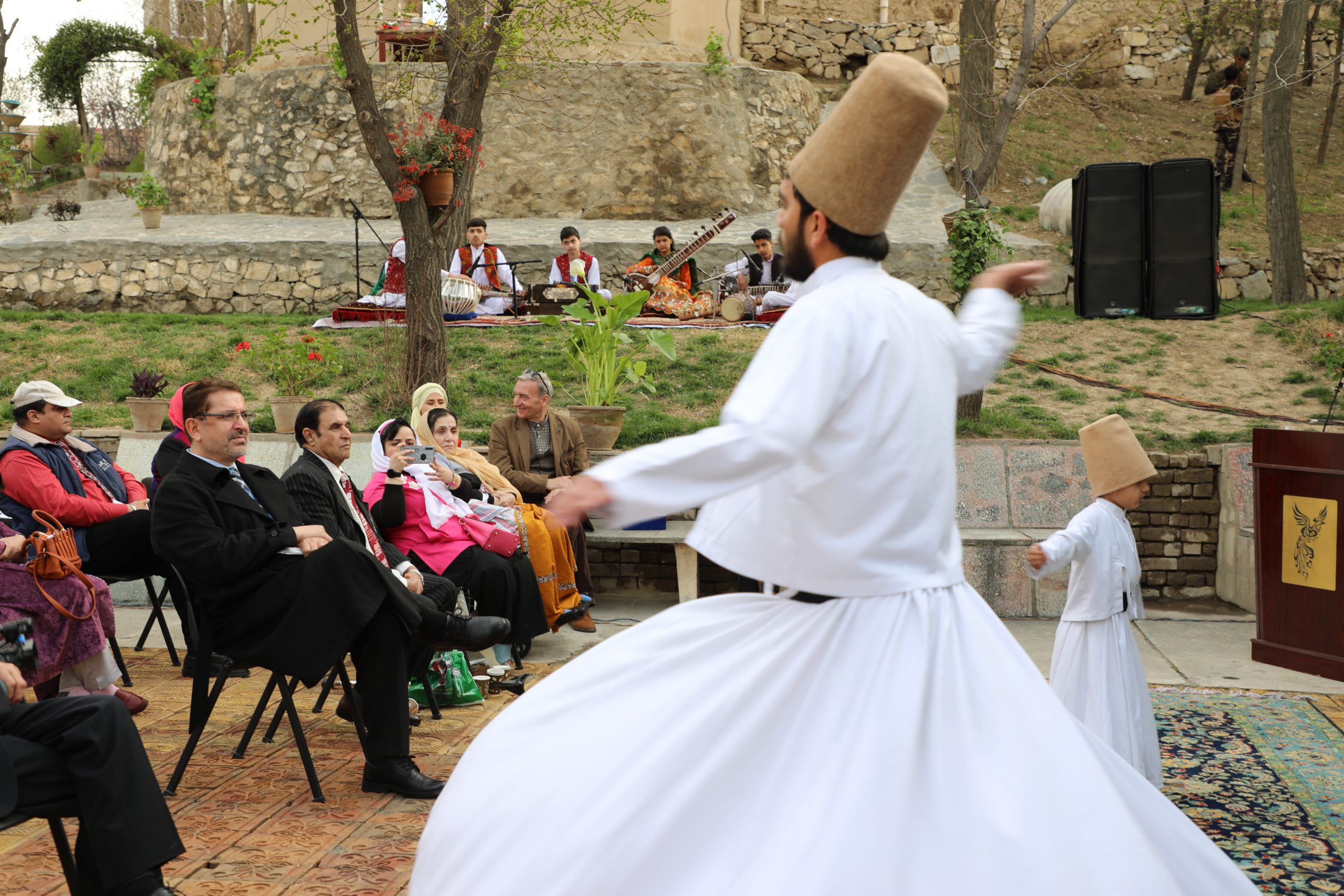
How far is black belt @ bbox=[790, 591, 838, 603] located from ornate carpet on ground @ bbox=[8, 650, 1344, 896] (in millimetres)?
1806

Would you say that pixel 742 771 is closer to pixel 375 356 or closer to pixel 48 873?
pixel 48 873

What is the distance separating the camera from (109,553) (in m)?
5.81

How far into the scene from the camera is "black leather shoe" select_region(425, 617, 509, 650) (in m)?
4.75

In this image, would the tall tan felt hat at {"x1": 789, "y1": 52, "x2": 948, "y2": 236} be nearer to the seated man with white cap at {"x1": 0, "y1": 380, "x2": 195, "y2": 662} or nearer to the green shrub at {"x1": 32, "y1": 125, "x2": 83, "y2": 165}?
the seated man with white cap at {"x1": 0, "y1": 380, "x2": 195, "y2": 662}

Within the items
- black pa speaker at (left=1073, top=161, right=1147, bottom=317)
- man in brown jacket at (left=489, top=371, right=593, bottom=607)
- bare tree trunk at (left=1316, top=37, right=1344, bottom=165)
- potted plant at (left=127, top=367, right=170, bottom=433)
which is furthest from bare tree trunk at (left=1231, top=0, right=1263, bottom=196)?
potted plant at (left=127, top=367, right=170, bottom=433)

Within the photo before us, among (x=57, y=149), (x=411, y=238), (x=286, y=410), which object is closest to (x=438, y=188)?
(x=411, y=238)

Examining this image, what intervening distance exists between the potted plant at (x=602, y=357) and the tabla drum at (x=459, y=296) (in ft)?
9.44

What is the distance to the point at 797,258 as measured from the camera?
7.70 feet

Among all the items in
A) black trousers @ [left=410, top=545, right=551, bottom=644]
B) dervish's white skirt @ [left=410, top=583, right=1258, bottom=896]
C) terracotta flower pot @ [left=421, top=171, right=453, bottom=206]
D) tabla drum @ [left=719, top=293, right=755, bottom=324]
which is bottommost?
black trousers @ [left=410, top=545, right=551, bottom=644]

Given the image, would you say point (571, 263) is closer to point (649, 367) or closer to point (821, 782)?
point (649, 367)

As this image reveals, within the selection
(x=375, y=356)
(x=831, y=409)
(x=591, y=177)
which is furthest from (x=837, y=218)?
(x=591, y=177)

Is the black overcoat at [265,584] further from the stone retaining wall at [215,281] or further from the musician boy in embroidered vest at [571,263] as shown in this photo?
the stone retaining wall at [215,281]

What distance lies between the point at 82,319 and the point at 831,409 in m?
12.5

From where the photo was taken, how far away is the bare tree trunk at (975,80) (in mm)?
14305
